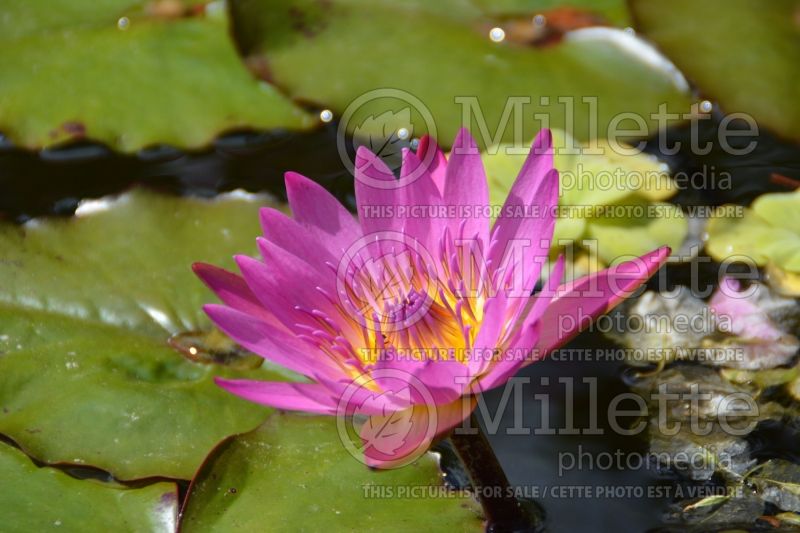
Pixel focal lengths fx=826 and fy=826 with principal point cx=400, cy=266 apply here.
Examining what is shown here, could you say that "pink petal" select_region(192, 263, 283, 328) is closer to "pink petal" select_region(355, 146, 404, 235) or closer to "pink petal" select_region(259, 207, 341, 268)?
"pink petal" select_region(259, 207, 341, 268)

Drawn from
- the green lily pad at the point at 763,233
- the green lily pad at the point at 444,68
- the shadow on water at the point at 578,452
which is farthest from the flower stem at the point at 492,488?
the green lily pad at the point at 444,68

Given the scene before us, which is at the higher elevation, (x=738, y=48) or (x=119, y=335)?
(x=738, y=48)

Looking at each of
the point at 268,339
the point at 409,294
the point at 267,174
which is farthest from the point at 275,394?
the point at 267,174

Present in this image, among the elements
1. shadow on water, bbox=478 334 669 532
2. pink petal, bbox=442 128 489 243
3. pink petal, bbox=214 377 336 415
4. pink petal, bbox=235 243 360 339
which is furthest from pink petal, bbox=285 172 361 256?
shadow on water, bbox=478 334 669 532

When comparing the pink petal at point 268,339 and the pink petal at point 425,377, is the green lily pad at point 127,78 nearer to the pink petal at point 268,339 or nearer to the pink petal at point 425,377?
the pink petal at point 268,339

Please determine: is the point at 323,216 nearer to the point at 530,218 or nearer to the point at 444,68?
the point at 530,218

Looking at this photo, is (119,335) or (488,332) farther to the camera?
(119,335)
